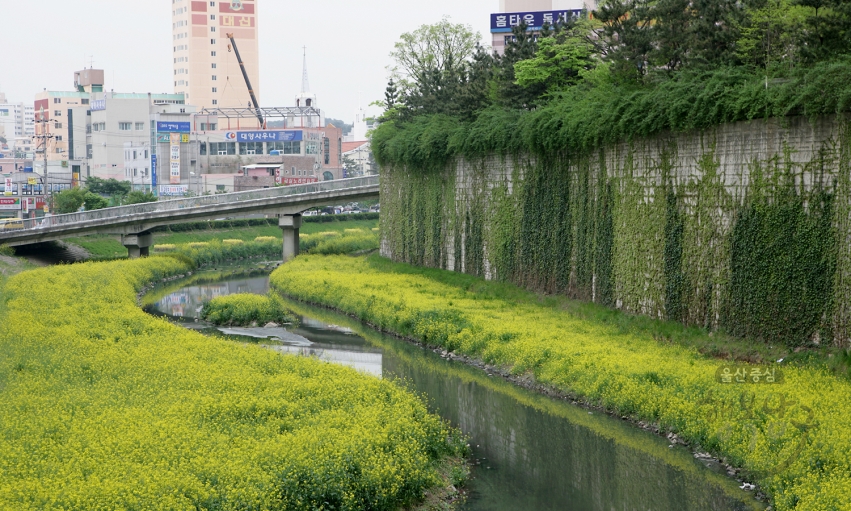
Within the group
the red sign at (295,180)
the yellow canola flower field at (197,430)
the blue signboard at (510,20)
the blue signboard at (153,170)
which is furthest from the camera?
the blue signboard at (153,170)

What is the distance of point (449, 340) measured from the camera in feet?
99.0

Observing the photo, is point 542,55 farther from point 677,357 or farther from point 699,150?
point 677,357

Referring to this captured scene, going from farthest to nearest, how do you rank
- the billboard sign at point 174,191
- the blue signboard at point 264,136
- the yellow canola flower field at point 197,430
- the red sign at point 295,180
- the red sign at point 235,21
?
the red sign at point 235,21 → the blue signboard at point 264,136 → the red sign at point 295,180 → the billboard sign at point 174,191 → the yellow canola flower field at point 197,430

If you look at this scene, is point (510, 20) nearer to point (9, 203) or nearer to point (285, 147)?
point (9, 203)

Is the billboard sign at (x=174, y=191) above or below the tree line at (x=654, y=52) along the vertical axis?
below

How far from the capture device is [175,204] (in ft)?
187

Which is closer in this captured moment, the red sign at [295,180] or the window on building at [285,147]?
the red sign at [295,180]

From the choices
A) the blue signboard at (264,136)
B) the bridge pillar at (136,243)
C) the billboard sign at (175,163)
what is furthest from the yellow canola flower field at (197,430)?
the blue signboard at (264,136)

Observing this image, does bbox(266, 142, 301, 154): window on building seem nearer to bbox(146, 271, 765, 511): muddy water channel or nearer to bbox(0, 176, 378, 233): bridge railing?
bbox(0, 176, 378, 233): bridge railing

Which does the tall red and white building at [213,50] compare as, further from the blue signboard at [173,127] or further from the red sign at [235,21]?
the blue signboard at [173,127]

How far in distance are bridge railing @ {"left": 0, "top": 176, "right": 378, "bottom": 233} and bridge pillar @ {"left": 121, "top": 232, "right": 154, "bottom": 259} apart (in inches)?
57.4

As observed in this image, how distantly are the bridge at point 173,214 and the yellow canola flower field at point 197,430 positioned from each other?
30.7 meters

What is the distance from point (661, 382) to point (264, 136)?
3829 inches

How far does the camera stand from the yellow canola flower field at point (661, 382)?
631 inches
